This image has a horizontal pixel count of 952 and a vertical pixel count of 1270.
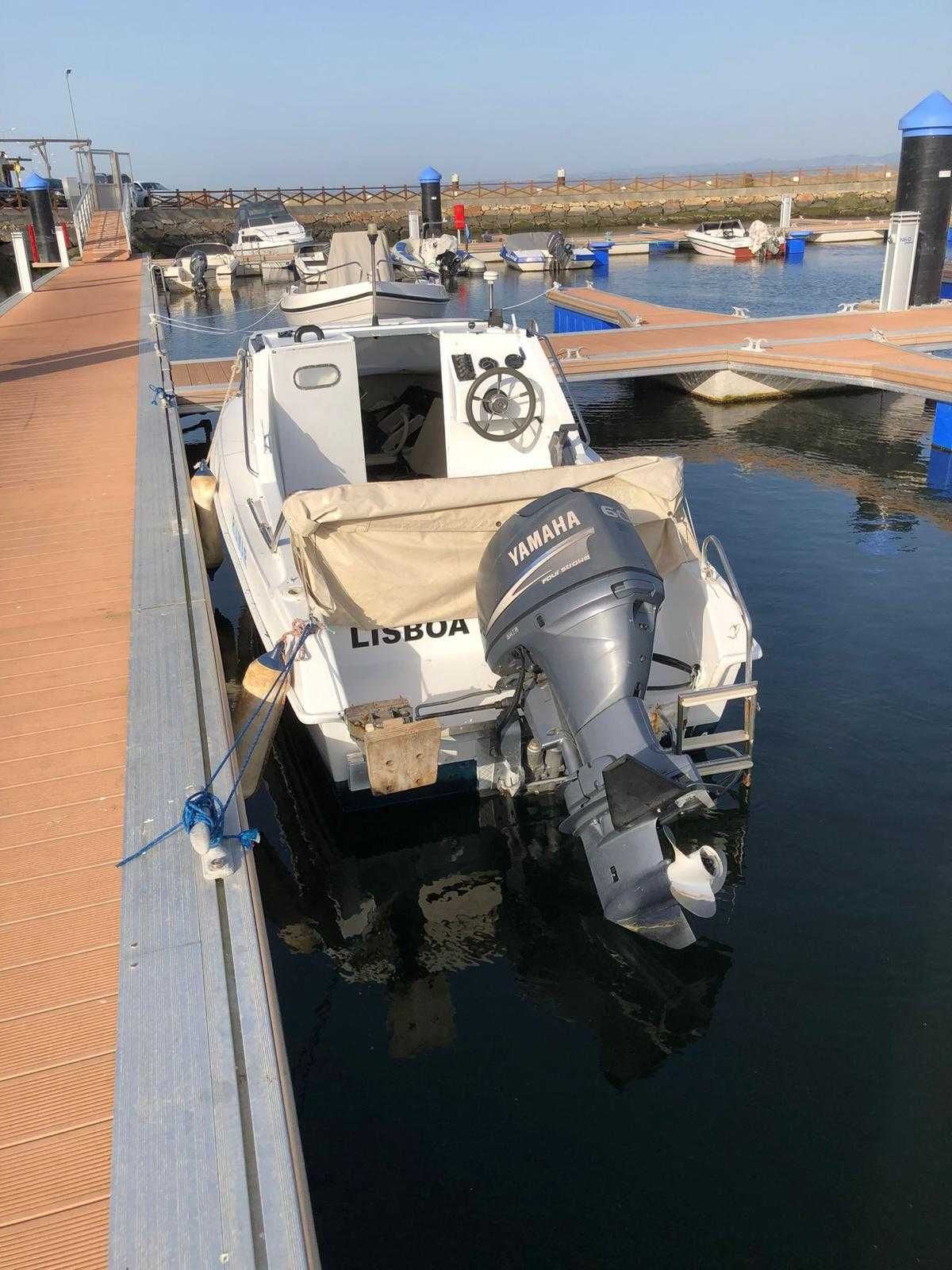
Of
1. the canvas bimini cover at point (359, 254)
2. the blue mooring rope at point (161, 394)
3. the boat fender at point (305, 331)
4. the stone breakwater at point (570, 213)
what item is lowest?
the blue mooring rope at point (161, 394)

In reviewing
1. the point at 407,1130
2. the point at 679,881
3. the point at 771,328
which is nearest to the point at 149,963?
the point at 407,1130

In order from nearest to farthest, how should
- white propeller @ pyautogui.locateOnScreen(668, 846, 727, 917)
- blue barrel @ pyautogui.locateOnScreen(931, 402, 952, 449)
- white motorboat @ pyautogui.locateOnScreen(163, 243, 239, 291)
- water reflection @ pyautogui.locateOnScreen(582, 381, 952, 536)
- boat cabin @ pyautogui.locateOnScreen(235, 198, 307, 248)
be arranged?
1. white propeller @ pyautogui.locateOnScreen(668, 846, 727, 917)
2. water reflection @ pyautogui.locateOnScreen(582, 381, 952, 536)
3. blue barrel @ pyautogui.locateOnScreen(931, 402, 952, 449)
4. white motorboat @ pyautogui.locateOnScreen(163, 243, 239, 291)
5. boat cabin @ pyautogui.locateOnScreen(235, 198, 307, 248)

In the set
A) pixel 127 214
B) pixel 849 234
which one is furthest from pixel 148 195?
pixel 849 234

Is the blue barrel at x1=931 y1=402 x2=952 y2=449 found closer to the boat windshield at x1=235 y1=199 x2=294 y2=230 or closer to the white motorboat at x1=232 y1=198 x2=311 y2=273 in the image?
the white motorboat at x1=232 y1=198 x2=311 y2=273

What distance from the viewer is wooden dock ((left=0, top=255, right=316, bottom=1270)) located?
7.64ft

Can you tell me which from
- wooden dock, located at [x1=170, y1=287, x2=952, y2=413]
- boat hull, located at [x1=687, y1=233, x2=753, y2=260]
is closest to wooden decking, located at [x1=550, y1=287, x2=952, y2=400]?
wooden dock, located at [x1=170, y1=287, x2=952, y2=413]

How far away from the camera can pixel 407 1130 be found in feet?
12.7

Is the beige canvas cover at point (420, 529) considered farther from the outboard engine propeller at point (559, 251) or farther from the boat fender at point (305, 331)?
the outboard engine propeller at point (559, 251)

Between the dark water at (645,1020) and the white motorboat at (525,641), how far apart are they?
0.45 meters

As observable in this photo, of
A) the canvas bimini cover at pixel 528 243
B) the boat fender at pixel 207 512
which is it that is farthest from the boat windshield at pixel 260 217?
the boat fender at pixel 207 512

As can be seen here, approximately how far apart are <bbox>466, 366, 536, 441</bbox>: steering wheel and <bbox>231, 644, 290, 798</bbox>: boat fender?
314 centimetres

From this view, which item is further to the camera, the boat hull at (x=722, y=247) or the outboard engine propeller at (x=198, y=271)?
the boat hull at (x=722, y=247)

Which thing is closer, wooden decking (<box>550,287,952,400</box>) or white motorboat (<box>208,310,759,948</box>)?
white motorboat (<box>208,310,759,948</box>)

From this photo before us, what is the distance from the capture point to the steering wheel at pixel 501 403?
7434 mm
